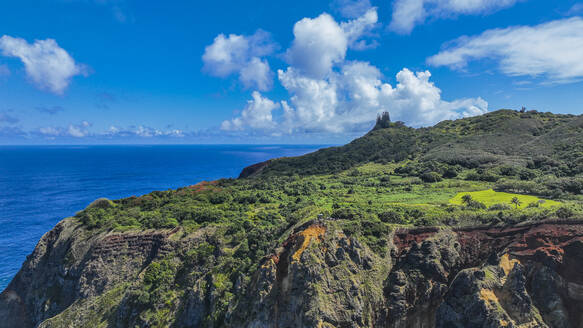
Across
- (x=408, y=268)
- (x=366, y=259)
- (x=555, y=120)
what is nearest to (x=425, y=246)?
(x=408, y=268)

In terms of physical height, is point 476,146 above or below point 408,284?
above

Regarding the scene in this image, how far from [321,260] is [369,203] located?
16.8 m

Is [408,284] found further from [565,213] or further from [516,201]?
[516,201]

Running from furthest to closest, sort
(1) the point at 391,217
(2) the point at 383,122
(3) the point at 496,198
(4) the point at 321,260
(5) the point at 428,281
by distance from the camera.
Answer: (2) the point at 383,122 < (3) the point at 496,198 < (1) the point at 391,217 < (4) the point at 321,260 < (5) the point at 428,281

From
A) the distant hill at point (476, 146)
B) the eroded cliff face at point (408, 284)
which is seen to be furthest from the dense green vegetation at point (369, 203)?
the eroded cliff face at point (408, 284)

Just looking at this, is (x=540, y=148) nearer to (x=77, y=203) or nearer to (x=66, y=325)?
(x=66, y=325)

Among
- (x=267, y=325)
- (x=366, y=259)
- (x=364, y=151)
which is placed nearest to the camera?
(x=267, y=325)

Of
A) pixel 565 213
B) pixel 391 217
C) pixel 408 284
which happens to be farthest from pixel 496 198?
pixel 408 284

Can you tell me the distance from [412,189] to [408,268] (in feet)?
88.3

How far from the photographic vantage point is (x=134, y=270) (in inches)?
1281

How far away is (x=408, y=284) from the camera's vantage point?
843 inches

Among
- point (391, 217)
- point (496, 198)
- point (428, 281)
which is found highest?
point (496, 198)

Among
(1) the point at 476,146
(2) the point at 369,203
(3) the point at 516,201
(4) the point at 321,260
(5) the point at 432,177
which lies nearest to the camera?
(4) the point at 321,260

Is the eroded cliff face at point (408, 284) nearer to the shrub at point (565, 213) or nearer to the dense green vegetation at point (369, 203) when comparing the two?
the shrub at point (565, 213)
